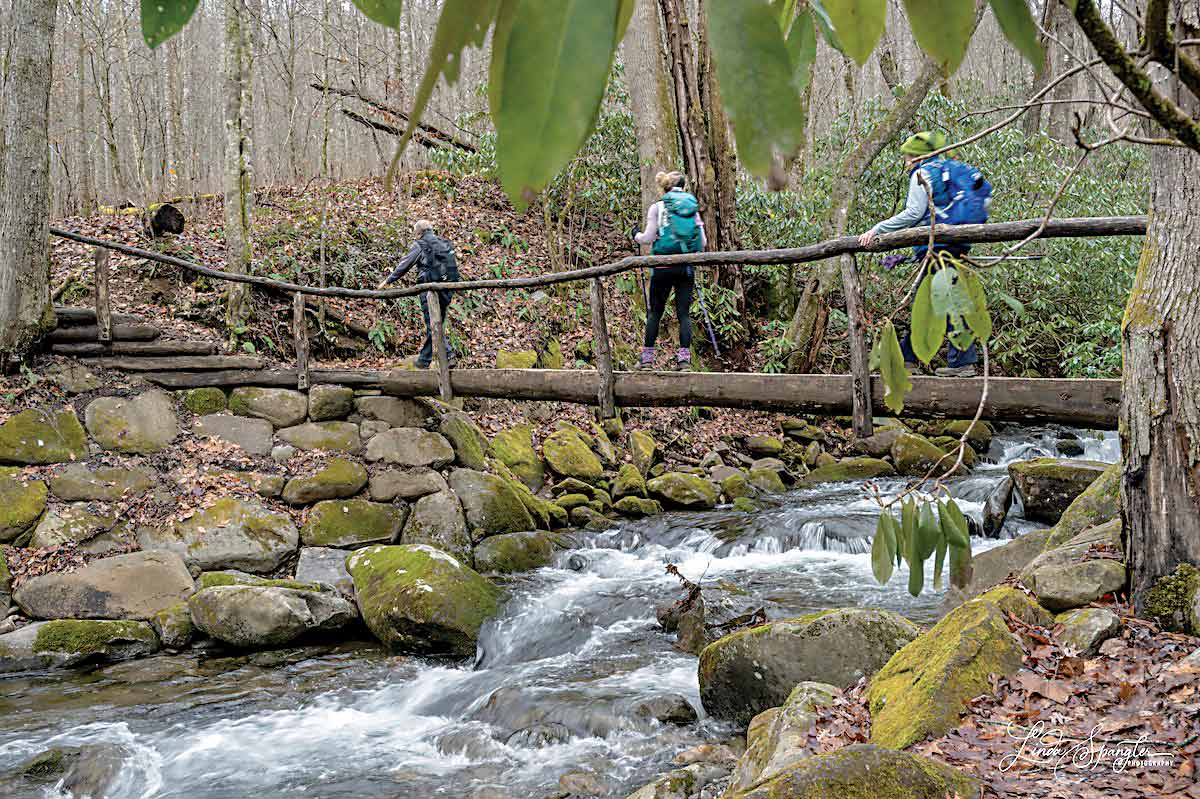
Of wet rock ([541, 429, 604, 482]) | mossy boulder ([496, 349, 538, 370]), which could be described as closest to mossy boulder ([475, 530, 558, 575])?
wet rock ([541, 429, 604, 482])

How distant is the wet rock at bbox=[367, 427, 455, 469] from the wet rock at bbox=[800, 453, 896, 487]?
4815mm

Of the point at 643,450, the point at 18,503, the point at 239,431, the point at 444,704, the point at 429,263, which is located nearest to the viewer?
the point at 444,704

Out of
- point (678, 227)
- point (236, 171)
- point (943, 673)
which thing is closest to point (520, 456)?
point (678, 227)

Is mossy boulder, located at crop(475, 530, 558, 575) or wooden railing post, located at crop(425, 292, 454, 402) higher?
wooden railing post, located at crop(425, 292, 454, 402)

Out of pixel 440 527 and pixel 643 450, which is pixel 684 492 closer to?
pixel 643 450

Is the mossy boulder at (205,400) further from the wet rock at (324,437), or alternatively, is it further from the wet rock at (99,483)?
the wet rock at (99,483)

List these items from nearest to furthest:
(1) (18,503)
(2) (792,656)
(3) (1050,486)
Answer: (2) (792,656), (1) (18,503), (3) (1050,486)

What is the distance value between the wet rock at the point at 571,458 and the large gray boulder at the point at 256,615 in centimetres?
399

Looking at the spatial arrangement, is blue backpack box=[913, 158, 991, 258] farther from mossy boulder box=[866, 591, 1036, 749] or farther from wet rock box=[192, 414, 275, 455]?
wet rock box=[192, 414, 275, 455]

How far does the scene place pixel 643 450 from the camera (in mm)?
10875

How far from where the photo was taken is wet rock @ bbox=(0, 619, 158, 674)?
19.3 ft

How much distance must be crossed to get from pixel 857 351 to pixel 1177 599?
2.80m

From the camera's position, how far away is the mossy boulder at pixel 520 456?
9.82 metres

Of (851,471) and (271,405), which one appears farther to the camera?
(851,471)
